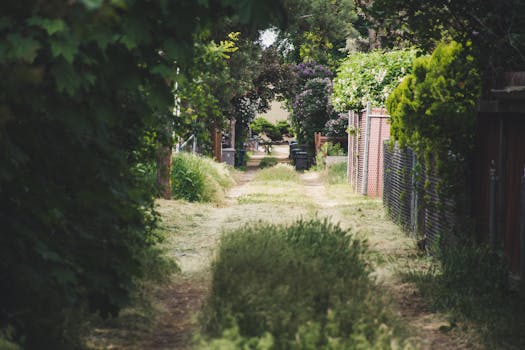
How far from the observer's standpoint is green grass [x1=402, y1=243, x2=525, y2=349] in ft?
21.1

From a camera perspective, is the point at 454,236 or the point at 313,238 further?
the point at 454,236

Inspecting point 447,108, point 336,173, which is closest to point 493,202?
point 447,108

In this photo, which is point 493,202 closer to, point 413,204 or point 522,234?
point 522,234

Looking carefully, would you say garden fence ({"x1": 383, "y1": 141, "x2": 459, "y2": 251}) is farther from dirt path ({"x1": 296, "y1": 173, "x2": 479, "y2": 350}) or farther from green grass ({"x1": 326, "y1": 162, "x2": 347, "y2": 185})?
green grass ({"x1": 326, "y1": 162, "x2": 347, "y2": 185})

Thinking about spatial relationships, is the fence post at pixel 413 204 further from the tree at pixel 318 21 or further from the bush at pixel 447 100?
the tree at pixel 318 21

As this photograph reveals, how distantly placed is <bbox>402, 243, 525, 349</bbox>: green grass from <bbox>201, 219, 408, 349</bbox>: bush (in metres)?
0.80

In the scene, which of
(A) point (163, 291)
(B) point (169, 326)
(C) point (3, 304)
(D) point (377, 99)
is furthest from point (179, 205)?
(C) point (3, 304)

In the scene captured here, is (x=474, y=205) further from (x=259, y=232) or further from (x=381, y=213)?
(x=381, y=213)

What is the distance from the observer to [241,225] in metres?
12.4

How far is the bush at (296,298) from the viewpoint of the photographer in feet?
17.1

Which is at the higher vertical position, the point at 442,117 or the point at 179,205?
the point at 442,117

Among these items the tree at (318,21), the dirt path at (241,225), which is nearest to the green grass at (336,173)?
the dirt path at (241,225)

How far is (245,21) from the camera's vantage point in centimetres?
357

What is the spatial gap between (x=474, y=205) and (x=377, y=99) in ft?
34.9
